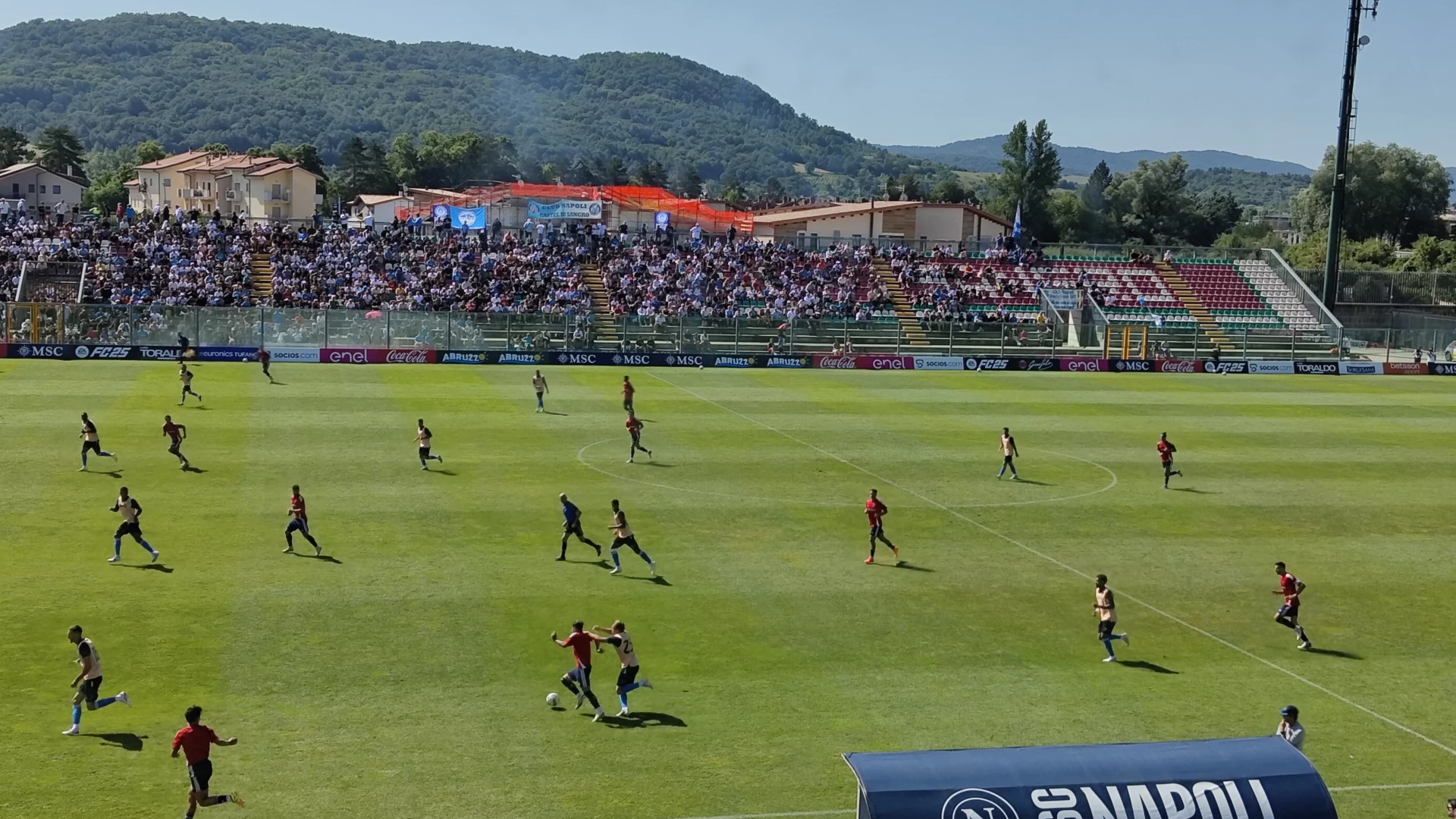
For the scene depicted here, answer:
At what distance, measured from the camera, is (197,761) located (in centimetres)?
1641

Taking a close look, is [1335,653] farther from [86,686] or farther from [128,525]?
[128,525]

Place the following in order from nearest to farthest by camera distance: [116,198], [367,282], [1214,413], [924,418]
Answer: [924,418], [1214,413], [367,282], [116,198]

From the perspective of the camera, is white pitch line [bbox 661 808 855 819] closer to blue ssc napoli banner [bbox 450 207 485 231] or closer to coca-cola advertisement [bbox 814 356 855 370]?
coca-cola advertisement [bbox 814 356 855 370]

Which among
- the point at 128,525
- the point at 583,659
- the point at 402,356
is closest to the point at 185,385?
the point at 402,356

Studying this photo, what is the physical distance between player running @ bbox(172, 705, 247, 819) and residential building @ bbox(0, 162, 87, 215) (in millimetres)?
149545

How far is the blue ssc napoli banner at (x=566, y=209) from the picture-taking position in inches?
3300

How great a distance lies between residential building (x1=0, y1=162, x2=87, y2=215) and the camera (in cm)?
Result: 15362

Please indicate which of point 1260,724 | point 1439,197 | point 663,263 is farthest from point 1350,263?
point 1260,724

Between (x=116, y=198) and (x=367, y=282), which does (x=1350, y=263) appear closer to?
(x=367, y=282)

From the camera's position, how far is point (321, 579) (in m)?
26.8

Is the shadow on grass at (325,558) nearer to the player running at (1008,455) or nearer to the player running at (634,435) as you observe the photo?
the player running at (634,435)

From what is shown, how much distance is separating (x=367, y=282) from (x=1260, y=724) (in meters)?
57.5

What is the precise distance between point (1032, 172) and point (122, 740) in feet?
491

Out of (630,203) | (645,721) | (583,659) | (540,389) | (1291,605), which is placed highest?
(630,203)
